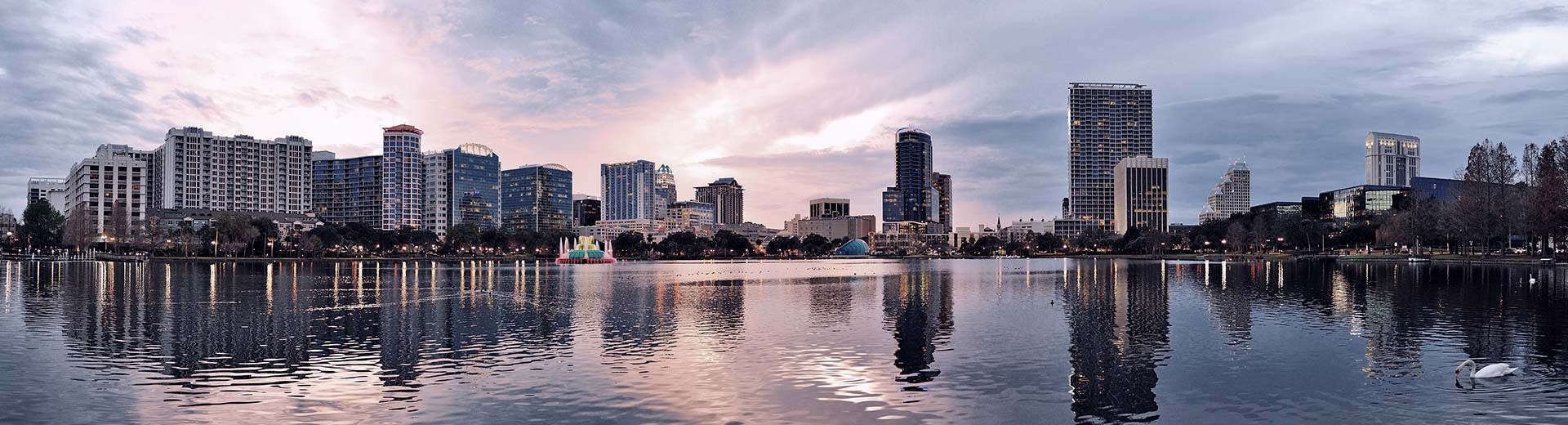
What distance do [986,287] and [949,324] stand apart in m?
33.6

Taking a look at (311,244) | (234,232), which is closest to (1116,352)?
(234,232)

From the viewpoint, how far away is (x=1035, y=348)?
30.3 m

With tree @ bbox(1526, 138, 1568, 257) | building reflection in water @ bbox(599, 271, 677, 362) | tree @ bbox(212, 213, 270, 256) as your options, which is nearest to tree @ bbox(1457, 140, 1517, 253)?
tree @ bbox(1526, 138, 1568, 257)

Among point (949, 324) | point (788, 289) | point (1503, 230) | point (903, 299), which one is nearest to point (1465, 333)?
point (949, 324)

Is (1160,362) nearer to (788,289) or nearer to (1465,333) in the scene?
(1465,333)

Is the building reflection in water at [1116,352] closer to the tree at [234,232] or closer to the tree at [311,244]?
the tree at [234,232]

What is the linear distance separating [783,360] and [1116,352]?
11.0 meters

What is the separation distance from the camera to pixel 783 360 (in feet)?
90.6

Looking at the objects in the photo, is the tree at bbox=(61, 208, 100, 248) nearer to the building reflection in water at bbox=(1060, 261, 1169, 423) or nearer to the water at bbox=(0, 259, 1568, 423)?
the water at bbox=(0, 259, 1568, 423)

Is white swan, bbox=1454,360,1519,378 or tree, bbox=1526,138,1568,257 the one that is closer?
white swan, bbox=1454,360,1519,378

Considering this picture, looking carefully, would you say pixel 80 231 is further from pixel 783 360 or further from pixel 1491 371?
pixel 1491 371

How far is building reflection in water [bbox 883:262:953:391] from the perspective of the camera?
2548 centimetres

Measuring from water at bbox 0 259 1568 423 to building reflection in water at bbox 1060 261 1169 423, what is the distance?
141mm

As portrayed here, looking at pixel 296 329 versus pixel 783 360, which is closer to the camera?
pixel 783 360
